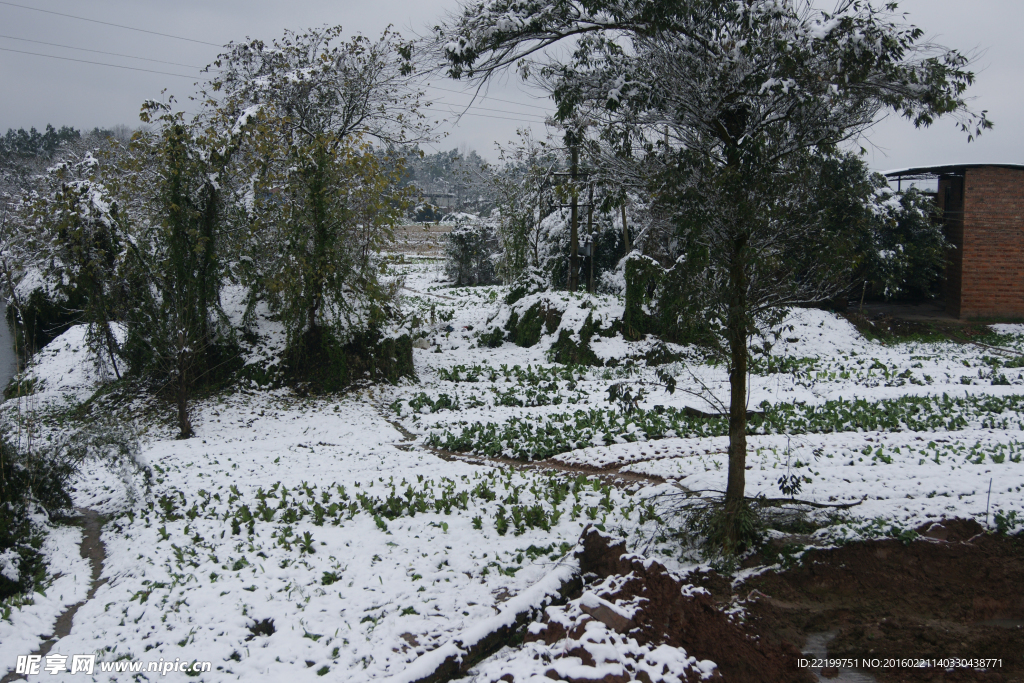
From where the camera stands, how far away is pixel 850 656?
3652 mm

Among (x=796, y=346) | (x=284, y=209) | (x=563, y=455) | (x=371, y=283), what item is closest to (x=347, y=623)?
(x=563, y=455)

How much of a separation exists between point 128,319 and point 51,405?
2.68m

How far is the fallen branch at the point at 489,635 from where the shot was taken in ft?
12.1

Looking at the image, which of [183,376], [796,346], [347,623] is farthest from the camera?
[796,346]

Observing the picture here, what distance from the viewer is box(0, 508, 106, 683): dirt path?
431 centimetres

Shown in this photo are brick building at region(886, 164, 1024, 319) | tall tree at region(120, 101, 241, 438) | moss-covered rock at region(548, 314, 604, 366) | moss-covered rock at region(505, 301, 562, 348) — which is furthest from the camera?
brick building at region(886, 164, 1024, 319)

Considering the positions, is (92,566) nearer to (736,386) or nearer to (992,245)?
(736,386)

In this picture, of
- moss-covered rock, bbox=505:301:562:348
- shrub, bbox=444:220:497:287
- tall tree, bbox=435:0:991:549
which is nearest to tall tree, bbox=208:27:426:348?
moss-covered rock, bbox=505:301:562:348

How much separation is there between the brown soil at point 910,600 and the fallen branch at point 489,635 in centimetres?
106

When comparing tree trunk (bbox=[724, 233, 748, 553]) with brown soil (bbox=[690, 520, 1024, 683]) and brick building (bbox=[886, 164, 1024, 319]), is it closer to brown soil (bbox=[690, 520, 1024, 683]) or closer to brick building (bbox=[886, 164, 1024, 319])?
brown soil (bbox=[690, 520, 1024, 683])

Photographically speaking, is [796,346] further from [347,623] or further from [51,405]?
[51,405]

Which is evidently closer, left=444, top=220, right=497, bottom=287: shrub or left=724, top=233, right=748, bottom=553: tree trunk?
left=724, top=233, right=748, bottom=553: tree trunk

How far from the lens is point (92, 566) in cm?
562

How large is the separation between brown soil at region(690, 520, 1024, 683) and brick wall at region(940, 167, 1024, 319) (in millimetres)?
22063
